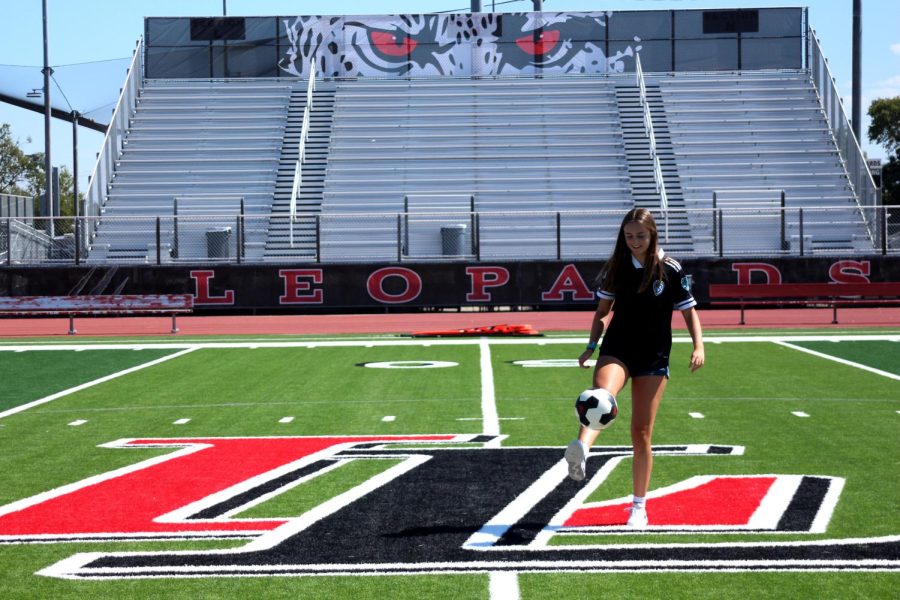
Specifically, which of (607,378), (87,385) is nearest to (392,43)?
(87,385)

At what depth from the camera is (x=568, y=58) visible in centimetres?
4166

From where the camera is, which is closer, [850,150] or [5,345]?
[5,345]

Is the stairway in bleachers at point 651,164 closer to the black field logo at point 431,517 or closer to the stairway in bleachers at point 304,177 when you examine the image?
the stairway in bleachers at point 304,177

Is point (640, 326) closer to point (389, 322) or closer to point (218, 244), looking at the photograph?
point (389, 322)

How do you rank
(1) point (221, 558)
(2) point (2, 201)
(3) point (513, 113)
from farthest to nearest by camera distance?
(3) point (513, 113) < (2) point (2, 201) < (1) point (221, 558)

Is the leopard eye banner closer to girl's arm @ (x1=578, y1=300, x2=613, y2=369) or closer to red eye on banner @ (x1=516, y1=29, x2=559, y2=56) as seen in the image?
red eye on banner @ (x1=516, y1=29, x2=559, y2=56)

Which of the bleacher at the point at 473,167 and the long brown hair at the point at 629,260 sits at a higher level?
the bleacher at the point at 473,167

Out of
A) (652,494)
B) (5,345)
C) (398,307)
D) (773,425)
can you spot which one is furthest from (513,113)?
(652,494)

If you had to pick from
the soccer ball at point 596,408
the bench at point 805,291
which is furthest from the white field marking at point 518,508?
the bench at point 805,291

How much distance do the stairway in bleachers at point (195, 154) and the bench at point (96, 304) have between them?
7.95m

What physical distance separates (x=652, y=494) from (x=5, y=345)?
638 inches

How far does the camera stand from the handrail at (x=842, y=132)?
3372 centimetres

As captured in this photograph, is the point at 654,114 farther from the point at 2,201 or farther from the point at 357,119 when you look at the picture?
Result: the point at 2,201

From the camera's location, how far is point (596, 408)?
6402 mm
